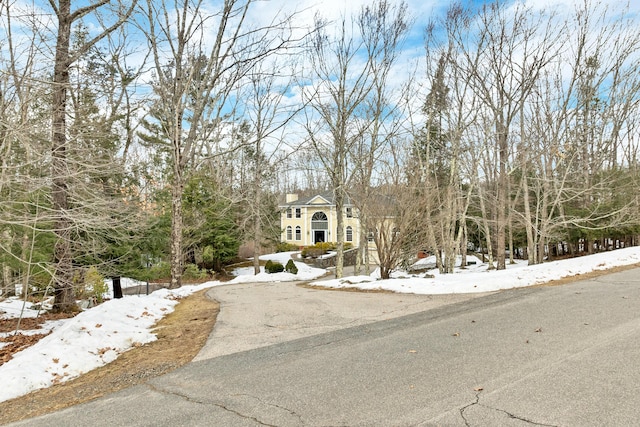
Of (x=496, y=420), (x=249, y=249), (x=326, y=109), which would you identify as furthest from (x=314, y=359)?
(x=249, y=249)

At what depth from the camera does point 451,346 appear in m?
4.40

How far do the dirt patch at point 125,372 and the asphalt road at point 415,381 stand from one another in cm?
30

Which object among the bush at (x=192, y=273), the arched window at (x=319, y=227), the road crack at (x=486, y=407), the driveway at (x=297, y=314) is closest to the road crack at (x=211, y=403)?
the driveway at (x=297, y=314)

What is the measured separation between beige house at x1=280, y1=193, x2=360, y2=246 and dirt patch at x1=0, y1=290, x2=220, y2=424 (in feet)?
111

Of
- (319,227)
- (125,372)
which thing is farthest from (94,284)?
(319,227)

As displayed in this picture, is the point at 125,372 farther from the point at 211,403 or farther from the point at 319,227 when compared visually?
the point at 319,227

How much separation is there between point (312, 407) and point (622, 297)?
6273mm

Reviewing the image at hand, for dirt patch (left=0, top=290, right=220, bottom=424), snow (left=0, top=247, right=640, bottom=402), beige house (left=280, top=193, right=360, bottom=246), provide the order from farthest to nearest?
beige house (left=280, top=193, right=360, bottom=246) < snow (left=0, top=247, right=640, bottom=402) < dirt patch (left=0, top=290, right=220, bottom=424)

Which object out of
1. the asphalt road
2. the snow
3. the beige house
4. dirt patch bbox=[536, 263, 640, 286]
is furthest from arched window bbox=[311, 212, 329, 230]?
the asphalt road

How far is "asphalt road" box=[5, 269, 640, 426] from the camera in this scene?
9.29ft

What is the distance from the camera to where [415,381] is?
11.3 ft

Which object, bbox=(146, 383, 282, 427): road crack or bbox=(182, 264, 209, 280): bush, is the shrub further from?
bbox=(146, 383, 282, 427): road crack

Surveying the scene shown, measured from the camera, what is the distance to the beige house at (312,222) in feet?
133

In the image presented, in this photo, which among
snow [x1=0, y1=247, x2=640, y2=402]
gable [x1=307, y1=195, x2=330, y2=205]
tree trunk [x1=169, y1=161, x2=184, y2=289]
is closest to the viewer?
snow [x1=0, y1=247, x2=640, y2=402]
